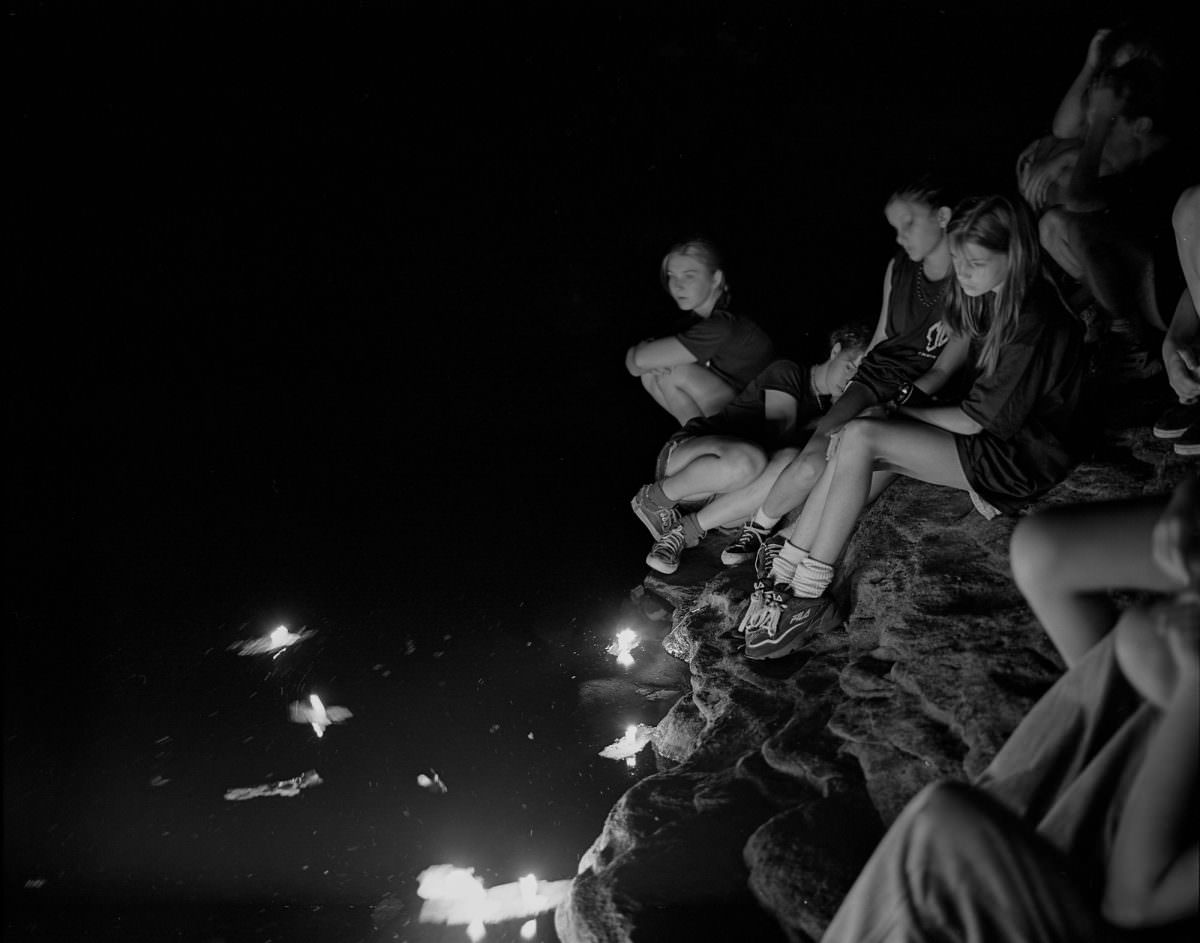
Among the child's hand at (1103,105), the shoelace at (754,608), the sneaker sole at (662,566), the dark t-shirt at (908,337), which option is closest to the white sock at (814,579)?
the shoelace at (754,608)

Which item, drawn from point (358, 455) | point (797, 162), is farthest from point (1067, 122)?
point (358, 455)

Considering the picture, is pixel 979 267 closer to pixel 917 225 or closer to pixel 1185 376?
pixel 917 225

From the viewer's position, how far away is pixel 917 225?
3803mm

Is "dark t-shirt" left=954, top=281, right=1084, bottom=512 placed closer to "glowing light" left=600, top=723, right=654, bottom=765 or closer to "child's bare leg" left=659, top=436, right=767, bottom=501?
"child's bare leg" left=659, top=436, right=767, bottom=501

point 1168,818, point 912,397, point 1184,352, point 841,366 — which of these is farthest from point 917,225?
point 1168,818

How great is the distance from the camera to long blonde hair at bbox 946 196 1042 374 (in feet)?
10.1

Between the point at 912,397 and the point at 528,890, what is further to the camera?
the point at 912,397

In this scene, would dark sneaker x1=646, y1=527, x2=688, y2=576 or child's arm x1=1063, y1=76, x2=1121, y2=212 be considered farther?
dark sneaker x1=646, y1=527, x2=688, y2=576

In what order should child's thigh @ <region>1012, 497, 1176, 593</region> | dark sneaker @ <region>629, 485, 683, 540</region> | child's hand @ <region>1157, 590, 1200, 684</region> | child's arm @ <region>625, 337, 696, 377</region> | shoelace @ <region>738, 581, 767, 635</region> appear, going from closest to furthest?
1. child's hand @ <region>1157, 590, 1200, 684</region>
2. child's thigh @ <region>1012, 497, 1176, 593</region>
3. shoelace @ <region>738, 581, 767, 635</region>
4. dark sneaker @ <region>629, 485, 683, 540</region>
5. child's arm @ <region>625, 337, 696, 377</region>

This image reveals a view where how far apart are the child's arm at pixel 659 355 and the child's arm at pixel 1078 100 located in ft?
7.74

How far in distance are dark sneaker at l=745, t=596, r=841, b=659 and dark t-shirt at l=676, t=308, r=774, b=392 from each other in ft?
5.92

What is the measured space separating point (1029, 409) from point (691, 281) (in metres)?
2.07

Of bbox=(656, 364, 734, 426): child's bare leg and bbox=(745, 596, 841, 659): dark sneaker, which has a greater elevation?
bbox=(656, 364, 734, 426): child's bare leg

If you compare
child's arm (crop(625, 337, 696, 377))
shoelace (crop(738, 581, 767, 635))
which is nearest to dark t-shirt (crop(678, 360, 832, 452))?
child's arm (crop(625, 337, 696, 377))
